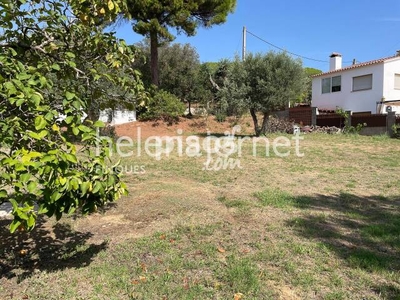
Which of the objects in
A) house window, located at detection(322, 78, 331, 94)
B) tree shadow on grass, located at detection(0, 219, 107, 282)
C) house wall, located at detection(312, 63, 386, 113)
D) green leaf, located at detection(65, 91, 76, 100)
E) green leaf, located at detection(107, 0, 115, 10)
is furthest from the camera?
house window, located at detection(322, 78, 331, 94)

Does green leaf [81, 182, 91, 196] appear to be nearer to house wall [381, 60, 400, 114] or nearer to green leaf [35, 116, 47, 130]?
green leaf [35, 116, 47, 130]

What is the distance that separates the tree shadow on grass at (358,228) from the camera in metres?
3.28

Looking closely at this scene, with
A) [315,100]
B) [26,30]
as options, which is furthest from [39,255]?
[315,100]

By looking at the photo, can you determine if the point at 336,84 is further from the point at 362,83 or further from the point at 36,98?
the point at 36,98

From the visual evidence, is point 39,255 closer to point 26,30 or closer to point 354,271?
point 26,30

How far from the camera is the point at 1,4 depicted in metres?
2.46

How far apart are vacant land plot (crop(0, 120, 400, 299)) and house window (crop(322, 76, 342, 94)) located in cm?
1803

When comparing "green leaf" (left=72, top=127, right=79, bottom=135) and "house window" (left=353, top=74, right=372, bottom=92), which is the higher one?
"house window" (left=353, top=74, right=372, bottom=92)

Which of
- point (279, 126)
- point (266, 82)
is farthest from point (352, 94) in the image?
point (266, 82)

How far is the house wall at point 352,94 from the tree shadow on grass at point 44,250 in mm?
20590

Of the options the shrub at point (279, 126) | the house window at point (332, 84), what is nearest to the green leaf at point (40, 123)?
the shrub at point (279, 126)

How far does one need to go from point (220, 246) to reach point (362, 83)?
21020 millimetres

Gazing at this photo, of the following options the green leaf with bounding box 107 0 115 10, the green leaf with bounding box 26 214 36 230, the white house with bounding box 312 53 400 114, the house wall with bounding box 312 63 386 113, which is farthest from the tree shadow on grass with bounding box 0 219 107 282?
the house wall with bounding box 312 63 386 113

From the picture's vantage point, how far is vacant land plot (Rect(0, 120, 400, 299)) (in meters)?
2.83
